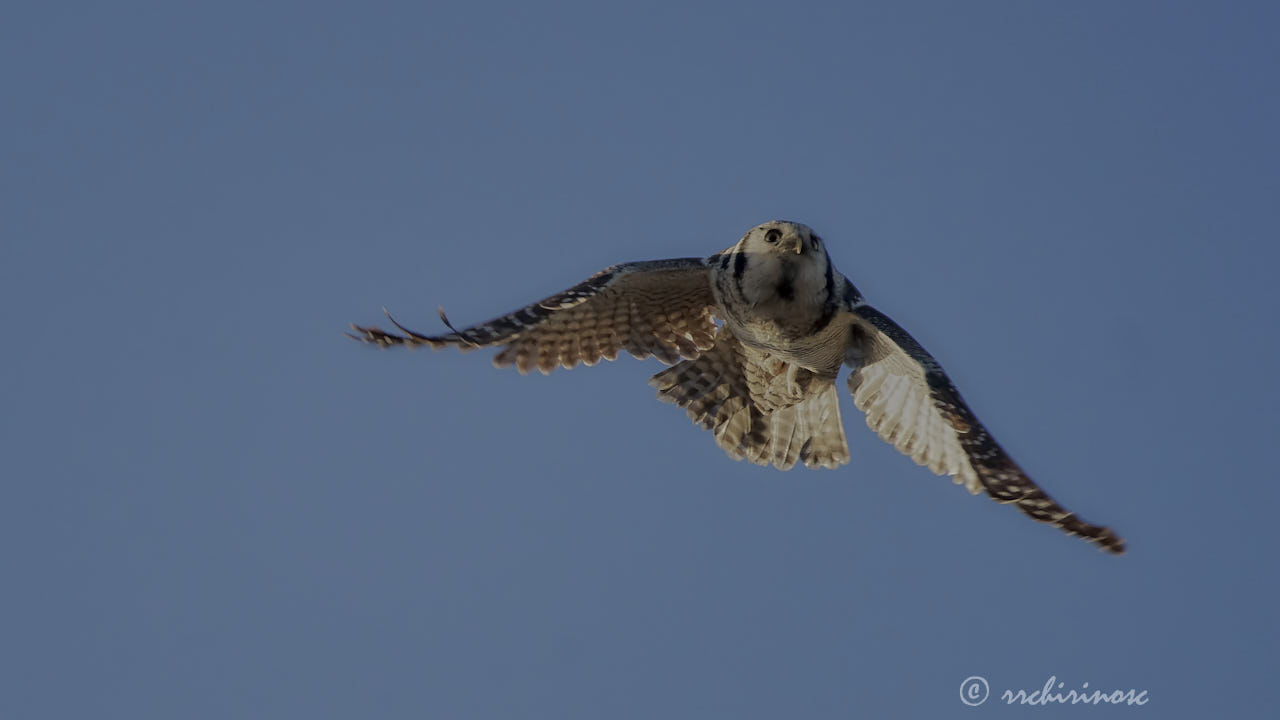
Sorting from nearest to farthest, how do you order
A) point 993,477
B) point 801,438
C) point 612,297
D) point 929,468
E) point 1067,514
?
point 1067,514 < point 993,477 < point 929,468 < point 612,297 < point 801,438

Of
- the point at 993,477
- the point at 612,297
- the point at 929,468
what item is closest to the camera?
the point at 993,477

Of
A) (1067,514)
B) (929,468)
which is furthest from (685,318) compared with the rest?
(1067,514)

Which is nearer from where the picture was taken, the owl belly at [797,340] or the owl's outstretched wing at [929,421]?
the owl's outstretched wing at [929,421]

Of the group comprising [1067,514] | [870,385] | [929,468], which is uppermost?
[870,385]

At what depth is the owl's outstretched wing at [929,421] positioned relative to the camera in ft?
34.3

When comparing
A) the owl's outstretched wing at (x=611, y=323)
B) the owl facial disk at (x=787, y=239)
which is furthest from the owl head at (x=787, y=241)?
the owl's outstretched wing at (x=611, y=323)

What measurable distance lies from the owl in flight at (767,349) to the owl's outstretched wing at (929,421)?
0.01 meters

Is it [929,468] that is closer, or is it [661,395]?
[929,468]

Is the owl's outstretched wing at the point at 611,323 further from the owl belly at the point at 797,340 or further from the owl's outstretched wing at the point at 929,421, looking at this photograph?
the owl's outstretched wing at the point at 929,421

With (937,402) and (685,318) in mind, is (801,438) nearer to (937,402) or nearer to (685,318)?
(685,318)

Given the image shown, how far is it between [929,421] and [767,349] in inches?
61.6

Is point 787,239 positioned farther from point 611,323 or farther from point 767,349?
point 611,323

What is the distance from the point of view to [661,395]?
13359 mm

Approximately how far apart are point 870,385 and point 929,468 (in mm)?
965
